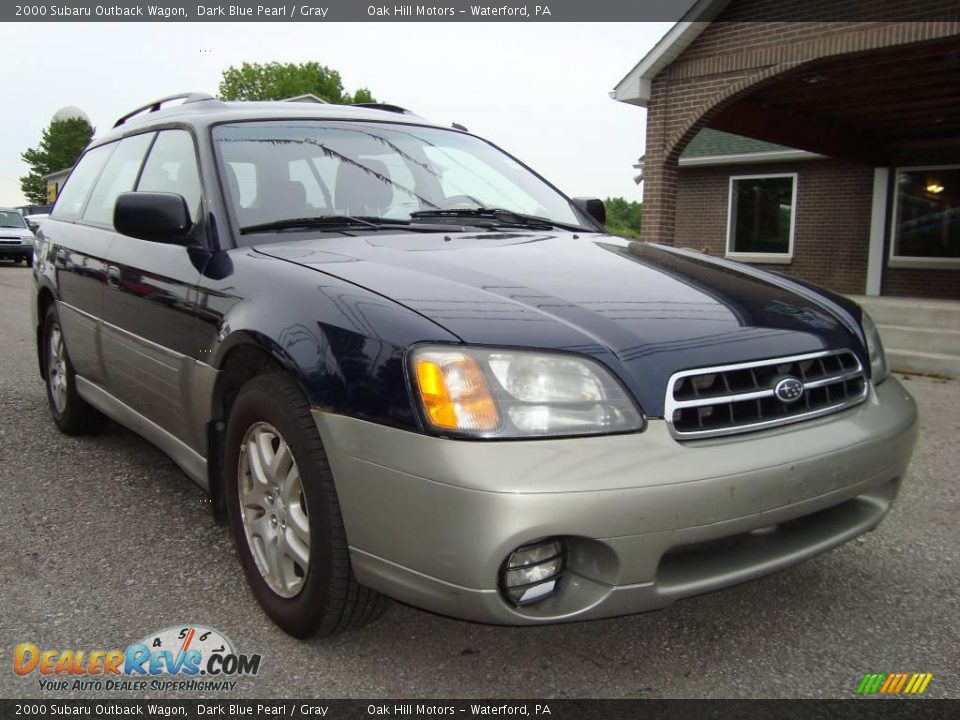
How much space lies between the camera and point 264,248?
2.75 m

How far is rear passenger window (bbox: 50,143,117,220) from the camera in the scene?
441 centimetres

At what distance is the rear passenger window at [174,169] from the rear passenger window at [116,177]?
0.17m

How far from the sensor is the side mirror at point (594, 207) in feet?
13.5

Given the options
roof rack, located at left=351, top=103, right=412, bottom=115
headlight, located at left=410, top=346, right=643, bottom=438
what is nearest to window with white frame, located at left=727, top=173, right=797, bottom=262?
roof rack, located at left=351, top=103, right=412, bottom=115

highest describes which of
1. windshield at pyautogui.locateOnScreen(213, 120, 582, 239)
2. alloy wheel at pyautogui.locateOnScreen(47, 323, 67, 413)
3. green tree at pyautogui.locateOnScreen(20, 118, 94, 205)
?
green tree at pyautogui.locateOnScreen(20, 118, 94, 205)

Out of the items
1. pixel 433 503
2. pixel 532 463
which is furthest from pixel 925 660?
pixel 433 503

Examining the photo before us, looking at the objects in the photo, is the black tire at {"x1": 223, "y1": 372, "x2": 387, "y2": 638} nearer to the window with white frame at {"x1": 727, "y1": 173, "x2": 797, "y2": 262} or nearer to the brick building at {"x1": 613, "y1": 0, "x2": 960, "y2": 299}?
the brick building at {"x1": 613, "y1": 0, "x2": 960, "y2": 299}

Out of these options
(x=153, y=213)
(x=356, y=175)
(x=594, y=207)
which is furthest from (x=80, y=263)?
(x=594, y=207)

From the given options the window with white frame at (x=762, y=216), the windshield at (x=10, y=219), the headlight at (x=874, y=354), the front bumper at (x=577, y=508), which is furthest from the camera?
the windshield at (x=10, y=219)

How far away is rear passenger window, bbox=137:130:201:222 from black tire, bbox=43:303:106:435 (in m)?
1.22

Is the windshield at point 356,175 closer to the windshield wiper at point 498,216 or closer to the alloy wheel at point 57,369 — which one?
the windshield wiper at point 498,216

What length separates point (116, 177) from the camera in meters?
4.05

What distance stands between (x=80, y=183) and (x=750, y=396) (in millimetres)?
3969

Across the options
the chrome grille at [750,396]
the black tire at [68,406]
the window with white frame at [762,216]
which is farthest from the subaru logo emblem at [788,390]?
the window with white frame at [762,216]
